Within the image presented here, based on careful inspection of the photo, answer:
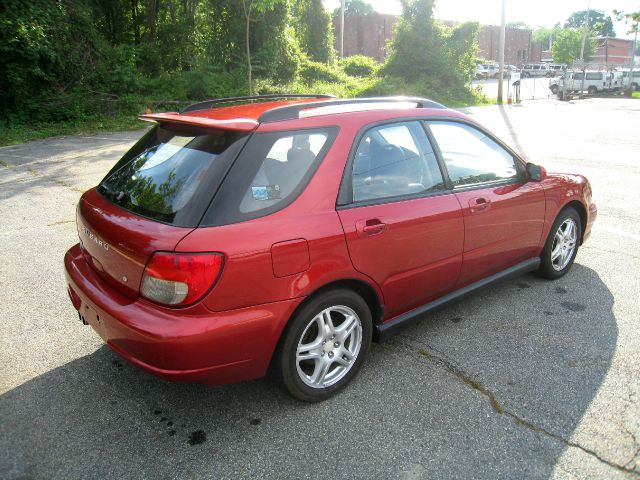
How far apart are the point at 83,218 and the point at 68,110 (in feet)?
48.8

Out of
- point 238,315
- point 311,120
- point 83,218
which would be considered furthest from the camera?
point 83,218

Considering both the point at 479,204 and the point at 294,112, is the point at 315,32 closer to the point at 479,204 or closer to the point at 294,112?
the point at 479,204

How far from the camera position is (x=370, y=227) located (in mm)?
2838

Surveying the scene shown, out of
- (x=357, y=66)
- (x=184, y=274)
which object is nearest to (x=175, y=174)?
(x=184, y=274)

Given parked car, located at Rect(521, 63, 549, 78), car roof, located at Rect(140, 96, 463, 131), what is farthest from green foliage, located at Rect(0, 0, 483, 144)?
parked car, located at Rect(521, 63, 549, 78)

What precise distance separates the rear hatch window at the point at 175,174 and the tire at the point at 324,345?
76cm

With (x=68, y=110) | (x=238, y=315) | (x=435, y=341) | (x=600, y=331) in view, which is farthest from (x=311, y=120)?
(x=68, y=110)

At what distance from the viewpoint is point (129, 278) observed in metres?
2.54

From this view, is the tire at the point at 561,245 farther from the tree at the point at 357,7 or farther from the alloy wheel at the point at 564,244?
the tree at the point at 357,7

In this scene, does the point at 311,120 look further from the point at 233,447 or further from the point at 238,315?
the point at 233,447

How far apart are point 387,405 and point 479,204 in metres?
1.49

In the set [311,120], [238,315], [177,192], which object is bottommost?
[238,315]

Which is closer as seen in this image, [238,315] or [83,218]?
[238,315]

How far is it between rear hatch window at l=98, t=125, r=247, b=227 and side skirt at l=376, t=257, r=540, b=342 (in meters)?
1.33
